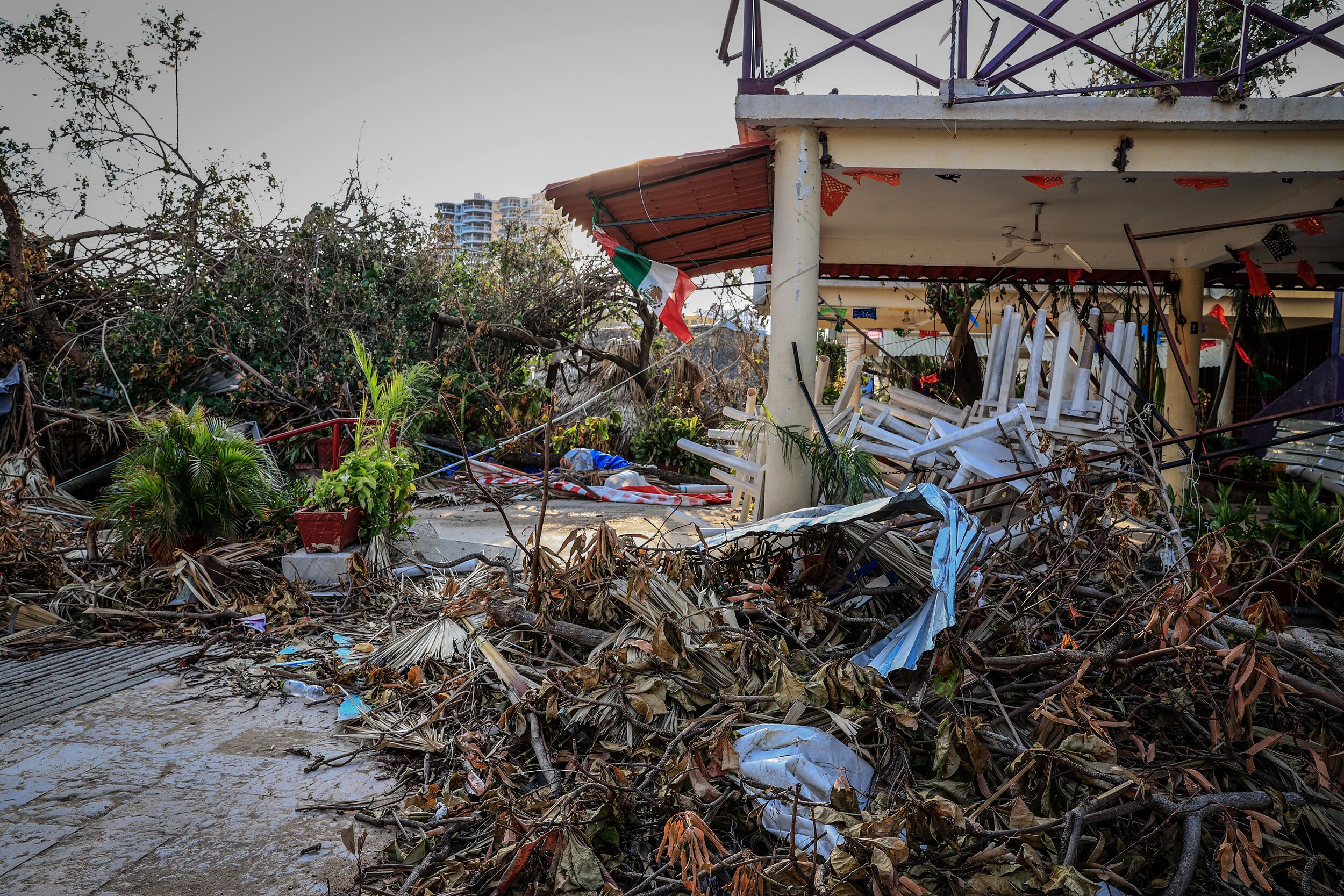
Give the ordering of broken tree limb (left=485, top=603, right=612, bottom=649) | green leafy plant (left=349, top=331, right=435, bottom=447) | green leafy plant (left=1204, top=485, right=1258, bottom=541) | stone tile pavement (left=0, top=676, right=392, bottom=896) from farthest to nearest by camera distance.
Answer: green leafy plant (left=349, top=331, right=435, bottom=447)
green leafy plant (left=1204, top=485, right=1258, bottom=541)
broken tree limb (left=485, top=603, right=612, bottom=649)
stone tile pavement (left=0, top=676, right=392, bottom=896)

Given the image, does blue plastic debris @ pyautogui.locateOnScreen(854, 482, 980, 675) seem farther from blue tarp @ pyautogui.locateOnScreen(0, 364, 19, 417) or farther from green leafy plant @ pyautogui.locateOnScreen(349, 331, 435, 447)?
blue tarp @ pyautogui.locateOnScreen(0, 364, 19, 417)

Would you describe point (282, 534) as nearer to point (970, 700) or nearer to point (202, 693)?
point (202, 693)

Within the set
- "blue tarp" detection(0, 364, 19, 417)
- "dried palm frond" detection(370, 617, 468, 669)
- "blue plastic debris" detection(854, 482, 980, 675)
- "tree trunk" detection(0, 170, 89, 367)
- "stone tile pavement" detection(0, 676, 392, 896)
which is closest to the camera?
"stone tile pavement" detection(0, 676, 392, 896)

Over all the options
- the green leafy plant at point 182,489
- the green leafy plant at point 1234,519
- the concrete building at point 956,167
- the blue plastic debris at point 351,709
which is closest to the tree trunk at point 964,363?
the concrete building at point 956,167

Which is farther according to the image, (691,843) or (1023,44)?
(1023,44)

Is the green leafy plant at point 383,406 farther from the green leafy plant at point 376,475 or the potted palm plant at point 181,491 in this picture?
the potted palm plant at point 181,491

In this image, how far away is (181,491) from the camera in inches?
245

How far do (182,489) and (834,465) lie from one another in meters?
5.00

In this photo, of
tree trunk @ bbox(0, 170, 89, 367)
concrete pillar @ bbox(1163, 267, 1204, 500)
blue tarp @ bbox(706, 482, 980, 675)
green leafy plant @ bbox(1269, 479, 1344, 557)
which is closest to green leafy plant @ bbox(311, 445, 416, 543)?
blue tarp @ bbox(706, 482, 980, 675)

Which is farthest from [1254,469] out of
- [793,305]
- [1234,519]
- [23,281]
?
[23,281]

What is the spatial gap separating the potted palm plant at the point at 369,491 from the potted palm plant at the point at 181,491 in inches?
20.2

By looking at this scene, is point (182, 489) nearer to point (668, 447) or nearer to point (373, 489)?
point (373, 489)

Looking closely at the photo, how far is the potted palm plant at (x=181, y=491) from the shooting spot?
6.15m

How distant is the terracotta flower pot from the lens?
6352 millimetres
